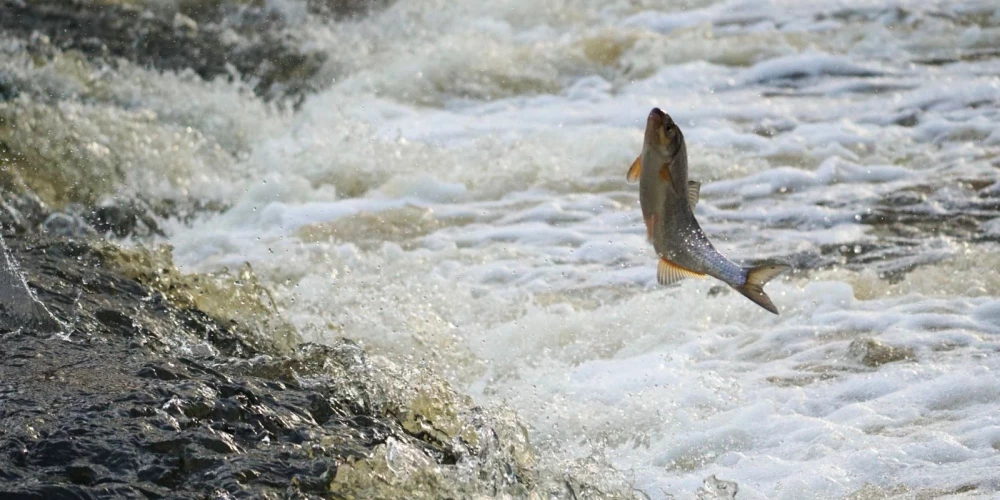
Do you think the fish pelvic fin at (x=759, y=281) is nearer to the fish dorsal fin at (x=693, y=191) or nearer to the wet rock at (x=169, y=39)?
the fish dorsal fin at (x=693, y=191)

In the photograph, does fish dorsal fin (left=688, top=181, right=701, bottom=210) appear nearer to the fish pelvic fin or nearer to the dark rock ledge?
the fish pelvic fin

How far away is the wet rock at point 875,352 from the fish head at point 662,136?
2065 mm

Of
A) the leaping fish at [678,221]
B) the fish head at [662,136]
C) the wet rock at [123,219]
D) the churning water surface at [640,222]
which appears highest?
the fish head at [662,136]

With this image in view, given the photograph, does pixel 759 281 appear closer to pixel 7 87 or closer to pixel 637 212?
pixel 637 212

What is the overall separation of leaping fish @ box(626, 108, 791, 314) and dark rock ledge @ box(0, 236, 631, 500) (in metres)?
0.82

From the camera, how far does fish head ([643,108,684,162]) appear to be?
2.68 meters

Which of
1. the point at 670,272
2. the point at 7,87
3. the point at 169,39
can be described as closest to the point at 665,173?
the point at 670,272

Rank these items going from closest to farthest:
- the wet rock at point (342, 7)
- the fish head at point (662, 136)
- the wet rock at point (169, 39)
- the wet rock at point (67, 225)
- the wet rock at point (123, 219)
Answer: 1. the fish head at point (662, 136)
2. the wet rock at point (67, 225)
3. the wet rock at point (123, 219)
4. the wet rock at point (169, 39)
5. the wet rock at point (342, 7)

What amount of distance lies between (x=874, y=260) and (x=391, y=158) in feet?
10.8

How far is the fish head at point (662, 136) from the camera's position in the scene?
Answer: 2678mm

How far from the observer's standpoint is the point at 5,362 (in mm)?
3410

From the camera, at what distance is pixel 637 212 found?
671 centimetres

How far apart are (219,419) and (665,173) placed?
1.44 m

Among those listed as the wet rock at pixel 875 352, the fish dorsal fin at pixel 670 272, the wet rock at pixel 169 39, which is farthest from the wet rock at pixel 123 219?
the fish dorsal fin at pixel 670 272
